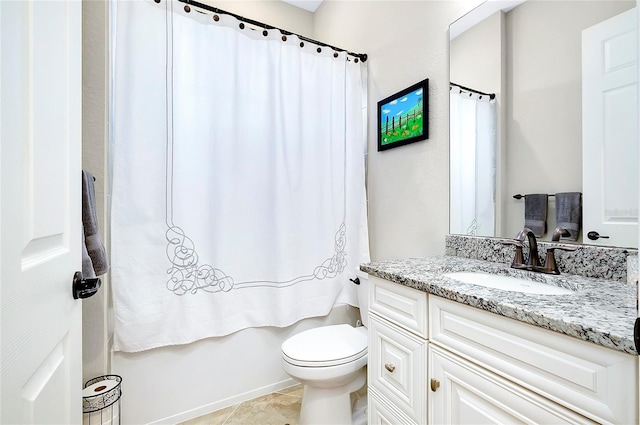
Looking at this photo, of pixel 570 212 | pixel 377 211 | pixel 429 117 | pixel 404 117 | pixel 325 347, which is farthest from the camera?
pixel 377 211

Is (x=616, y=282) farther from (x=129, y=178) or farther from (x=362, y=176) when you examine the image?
(x=129, y=178)

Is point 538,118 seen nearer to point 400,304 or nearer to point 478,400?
point 400,304

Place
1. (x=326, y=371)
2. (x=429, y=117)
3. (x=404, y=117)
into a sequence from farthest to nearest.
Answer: (x=404, y=117) → (x=429, y=117) → (x=326, y=371)

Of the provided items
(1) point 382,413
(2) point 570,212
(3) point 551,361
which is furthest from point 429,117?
(1) point 382,413

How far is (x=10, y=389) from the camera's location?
17.5 inches

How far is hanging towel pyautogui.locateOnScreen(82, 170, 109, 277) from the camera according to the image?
1.07m

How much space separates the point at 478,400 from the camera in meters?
0.80

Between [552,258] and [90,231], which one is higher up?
[90,231]

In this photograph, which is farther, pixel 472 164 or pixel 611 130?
pixel 472 164

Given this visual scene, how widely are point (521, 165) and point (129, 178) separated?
5.90ft

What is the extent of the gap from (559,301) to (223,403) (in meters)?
1.76

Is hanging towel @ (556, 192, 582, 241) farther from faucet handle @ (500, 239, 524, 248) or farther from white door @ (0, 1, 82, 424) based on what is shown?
white door @ (0, 1, 82, 424)

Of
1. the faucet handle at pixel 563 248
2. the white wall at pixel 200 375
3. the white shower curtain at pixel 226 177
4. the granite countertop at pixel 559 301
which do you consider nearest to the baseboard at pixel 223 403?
the white wall at pixel 200 375

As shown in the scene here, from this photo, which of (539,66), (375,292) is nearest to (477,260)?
(375,292)
